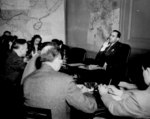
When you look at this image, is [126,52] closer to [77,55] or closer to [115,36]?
[115,36]

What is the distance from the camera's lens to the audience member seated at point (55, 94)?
1652 millimetres

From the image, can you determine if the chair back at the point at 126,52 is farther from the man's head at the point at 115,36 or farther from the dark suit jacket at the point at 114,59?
the man's head at the point at 115,36

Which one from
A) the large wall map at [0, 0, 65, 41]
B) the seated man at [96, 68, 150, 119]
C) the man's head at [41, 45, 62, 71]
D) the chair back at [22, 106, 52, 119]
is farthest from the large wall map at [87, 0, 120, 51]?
the chair back at [22, 106, 52, 119]

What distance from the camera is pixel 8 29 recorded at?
6.42m

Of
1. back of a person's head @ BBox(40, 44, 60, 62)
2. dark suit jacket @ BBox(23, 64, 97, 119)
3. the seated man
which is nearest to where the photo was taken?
the seated man

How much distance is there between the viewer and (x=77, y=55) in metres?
5.04

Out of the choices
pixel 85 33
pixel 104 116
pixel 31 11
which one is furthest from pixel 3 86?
pixel 31 11

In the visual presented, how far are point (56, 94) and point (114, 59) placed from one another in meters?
2.68

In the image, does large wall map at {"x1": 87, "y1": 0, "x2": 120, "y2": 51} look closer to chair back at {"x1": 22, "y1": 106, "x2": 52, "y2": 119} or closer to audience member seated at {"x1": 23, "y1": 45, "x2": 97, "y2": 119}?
audience member seated at {"x1": 23, "y1": 45, "x2": 97, "y2": 119}

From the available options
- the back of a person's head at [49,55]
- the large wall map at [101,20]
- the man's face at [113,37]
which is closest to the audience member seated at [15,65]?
the back of a person's head at [49,55]

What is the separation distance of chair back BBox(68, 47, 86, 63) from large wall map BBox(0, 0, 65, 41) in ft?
5.18

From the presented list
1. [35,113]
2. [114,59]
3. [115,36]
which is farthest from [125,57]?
[35,113]

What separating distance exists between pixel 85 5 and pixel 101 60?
6.88 feet

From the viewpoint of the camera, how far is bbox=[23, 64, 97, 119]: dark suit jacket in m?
1.65
